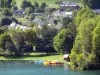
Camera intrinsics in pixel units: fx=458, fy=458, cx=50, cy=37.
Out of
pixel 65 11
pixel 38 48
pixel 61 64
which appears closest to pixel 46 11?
pixel 65 11

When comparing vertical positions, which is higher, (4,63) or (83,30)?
(83,30)

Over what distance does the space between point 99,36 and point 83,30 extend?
3.56 meters

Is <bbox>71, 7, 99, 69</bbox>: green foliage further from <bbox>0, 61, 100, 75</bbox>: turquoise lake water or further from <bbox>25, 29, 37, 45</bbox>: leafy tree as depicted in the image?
<bbox>25, 29, 37, 45</bbox>: leafy tree

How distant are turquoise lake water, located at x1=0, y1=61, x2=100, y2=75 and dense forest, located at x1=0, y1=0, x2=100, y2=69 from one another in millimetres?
3669

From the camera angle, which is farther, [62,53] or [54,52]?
[54,52]

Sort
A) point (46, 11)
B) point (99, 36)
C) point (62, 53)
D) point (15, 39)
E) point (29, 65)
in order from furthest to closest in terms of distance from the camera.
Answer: point (46, 11) < point (15, 39) < point (62, 53) < point (29, 65) < point (99, 36)

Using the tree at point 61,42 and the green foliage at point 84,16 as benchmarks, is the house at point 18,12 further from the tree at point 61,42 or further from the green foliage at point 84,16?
the tree at point 61,42

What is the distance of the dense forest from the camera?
81.9 m

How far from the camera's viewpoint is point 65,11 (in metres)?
184

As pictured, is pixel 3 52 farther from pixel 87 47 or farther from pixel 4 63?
pixel 87 47

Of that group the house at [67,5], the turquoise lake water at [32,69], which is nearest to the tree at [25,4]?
the house at [67,5]

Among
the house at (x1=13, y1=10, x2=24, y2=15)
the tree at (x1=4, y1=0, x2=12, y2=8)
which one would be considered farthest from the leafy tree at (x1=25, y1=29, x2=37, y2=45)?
the tree at (x1=4, y1=0, x2=12, y2=8)

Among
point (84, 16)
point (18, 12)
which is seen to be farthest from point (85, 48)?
point (18, 12)

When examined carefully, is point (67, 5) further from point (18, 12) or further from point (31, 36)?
point (31, 36)
